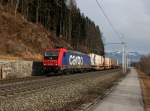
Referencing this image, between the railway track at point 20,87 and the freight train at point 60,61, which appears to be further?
the freight train at point 60,61

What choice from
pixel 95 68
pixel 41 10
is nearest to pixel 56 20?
pixel 41 10

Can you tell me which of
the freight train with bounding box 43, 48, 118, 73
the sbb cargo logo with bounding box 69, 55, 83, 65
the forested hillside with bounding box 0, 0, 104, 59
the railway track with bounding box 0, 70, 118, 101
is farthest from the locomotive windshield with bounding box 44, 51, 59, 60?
the forested hillside with bounding box 0, 0, 104, 59

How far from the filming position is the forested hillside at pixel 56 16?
274 ft

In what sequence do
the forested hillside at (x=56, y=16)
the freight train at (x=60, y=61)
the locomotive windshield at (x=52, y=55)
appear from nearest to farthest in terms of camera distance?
the freight train at (x=60, y=61) → the locomotive windshield at (x=52, y=55) → the forested hillside at (x=56, y=16)

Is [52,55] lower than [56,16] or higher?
lower

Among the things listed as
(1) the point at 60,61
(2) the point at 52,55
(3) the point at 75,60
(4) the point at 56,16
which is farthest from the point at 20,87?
(4) the point at 56,16

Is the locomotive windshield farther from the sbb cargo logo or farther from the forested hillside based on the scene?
the forested hillside

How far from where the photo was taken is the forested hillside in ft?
274

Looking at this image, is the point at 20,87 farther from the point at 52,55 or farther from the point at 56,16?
the point at 56,16

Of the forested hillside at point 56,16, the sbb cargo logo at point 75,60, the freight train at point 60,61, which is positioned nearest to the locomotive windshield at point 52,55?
the freight train at point 60,61

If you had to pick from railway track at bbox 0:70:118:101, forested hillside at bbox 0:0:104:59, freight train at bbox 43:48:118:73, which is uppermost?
forested hillside at bbox 0:0:104:59

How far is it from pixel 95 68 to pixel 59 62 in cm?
3552

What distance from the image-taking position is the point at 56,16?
10600cm

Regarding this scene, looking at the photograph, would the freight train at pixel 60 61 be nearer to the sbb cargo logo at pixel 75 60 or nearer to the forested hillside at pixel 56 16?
the sbb cargo logo at pixel 75 60
